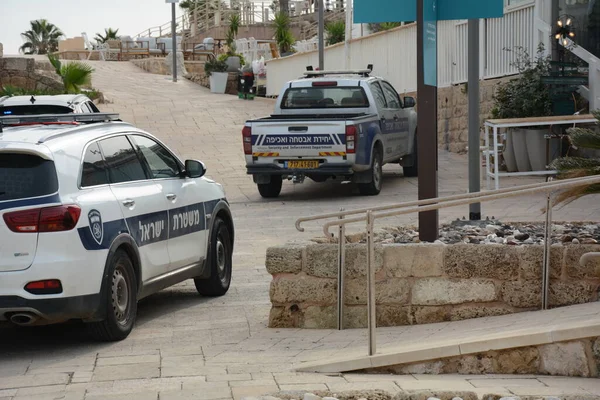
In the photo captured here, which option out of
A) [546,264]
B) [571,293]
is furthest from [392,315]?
[571,293]

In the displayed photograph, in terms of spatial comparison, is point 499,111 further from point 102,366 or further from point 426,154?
point 102,366

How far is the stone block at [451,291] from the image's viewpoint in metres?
8.30

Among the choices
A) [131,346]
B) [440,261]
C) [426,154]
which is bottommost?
[131,346]

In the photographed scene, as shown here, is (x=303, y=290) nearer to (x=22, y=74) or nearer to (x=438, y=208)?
(x=438, y=208)

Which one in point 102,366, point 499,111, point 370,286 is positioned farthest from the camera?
point 499,111

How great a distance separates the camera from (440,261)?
832 centimetres

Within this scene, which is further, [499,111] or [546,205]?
[499,111]

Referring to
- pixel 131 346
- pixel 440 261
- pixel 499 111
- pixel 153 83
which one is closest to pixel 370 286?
pixel 440 261

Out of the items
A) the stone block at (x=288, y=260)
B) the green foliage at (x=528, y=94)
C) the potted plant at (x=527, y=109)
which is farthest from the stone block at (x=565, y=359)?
the green foliage at (x=528, y=94)

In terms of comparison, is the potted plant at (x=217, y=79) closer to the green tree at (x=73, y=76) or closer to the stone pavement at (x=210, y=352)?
the green tree at (x=73, y=76)

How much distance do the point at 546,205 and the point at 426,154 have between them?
1679 millimetres

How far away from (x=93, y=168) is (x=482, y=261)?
2.93 metres

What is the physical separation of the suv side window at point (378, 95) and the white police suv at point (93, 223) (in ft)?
31.1

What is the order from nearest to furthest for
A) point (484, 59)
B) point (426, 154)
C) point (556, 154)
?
point (426, 154) < point (556, 154) < point (484, 59)
